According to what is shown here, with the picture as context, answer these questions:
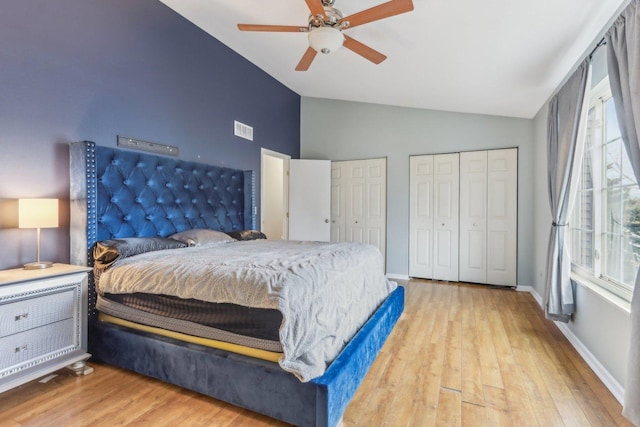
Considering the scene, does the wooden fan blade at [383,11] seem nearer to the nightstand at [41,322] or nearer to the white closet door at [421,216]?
the nightstand at [41,322]

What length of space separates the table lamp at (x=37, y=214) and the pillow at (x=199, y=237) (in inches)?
38.4

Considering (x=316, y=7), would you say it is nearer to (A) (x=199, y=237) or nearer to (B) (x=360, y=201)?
(A) (x=199, y=237)

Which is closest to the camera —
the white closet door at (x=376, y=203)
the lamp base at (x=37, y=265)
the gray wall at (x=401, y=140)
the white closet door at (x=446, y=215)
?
the lamp base at (x=37, y=265)

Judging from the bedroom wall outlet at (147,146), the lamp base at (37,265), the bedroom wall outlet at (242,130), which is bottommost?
the lamp base at (37,265)

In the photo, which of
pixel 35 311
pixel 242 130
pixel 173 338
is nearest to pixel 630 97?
pixel 173 338

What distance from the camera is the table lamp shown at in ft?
6.27

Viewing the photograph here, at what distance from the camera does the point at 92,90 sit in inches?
97.9

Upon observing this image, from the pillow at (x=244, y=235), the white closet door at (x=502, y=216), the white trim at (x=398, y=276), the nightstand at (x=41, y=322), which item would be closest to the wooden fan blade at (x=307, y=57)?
the pillow at (x=244, y=235)

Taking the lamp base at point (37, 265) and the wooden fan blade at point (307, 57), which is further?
the wooden fan blade at point (307, 57)

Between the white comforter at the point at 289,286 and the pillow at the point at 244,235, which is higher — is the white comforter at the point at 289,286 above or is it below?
below

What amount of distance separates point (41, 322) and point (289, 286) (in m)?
1.57

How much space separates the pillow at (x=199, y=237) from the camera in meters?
2.89

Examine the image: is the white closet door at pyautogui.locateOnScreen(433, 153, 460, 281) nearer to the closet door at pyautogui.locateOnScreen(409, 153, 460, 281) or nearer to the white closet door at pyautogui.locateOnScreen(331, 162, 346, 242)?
the closet door at pyautogui.locateOnScreen(409, 153, 460, 281)

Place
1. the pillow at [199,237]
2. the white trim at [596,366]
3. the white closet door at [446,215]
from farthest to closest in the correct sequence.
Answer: the white closet door at [446,215], the pillow at [199,237], the white trim at [596,366]
